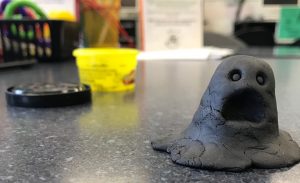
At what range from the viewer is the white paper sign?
4.80 feet

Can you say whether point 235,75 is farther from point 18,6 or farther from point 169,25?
point 169,25

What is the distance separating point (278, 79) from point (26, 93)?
46 centimetres

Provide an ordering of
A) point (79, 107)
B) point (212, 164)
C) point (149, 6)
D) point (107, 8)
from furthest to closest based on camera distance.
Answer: point (149, 6) < point (107, 8) < point (79, 107) < point (212, 164)

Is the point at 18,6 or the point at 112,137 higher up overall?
the point at 18,6

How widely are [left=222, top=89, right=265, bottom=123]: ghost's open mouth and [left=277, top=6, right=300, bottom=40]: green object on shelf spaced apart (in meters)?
1.59

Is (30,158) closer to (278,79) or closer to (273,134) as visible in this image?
(273,134)

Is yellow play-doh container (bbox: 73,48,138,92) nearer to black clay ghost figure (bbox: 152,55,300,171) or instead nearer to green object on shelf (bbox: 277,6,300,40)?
black clay ghost figure (bbox: 152,55,300,171)

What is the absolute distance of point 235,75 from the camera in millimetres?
303

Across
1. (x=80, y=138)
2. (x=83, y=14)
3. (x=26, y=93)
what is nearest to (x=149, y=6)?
(x=83, y=14)

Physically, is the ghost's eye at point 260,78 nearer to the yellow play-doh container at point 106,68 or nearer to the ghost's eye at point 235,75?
the ghost's eye at point 235,75

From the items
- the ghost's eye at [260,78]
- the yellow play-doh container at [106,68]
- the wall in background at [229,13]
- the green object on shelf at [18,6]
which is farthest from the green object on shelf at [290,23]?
the ghost's eye at [260,78]

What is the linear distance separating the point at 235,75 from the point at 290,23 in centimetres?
162

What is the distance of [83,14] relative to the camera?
2.58 feet

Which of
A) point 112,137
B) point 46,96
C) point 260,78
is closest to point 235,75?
point 260,78
